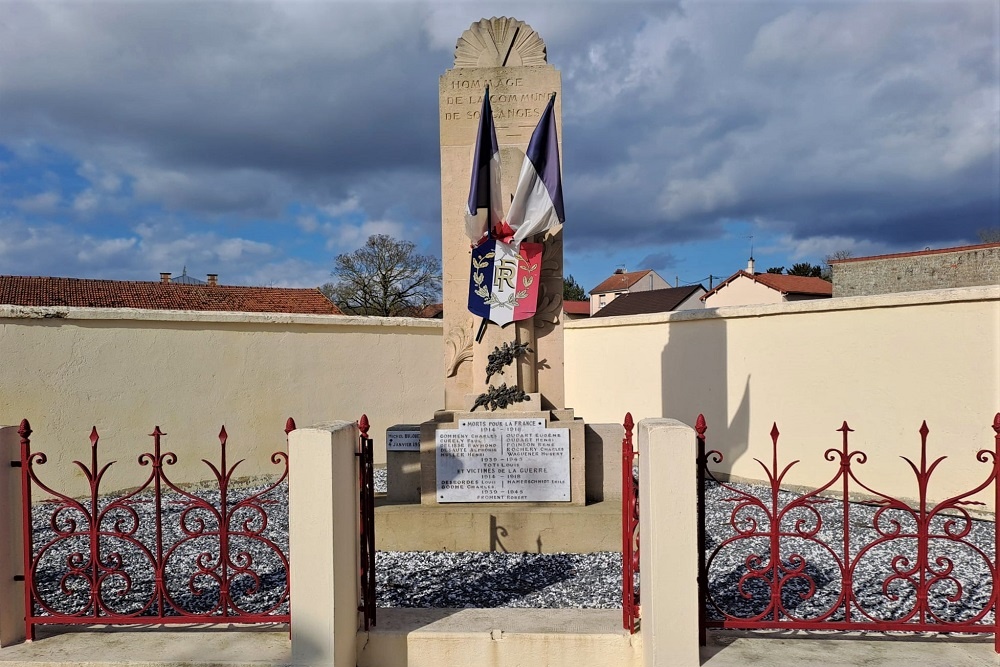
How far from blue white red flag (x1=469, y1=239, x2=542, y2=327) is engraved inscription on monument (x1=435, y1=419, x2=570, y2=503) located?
2.89 ft

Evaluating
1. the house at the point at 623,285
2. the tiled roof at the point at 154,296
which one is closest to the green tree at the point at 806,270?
the house at the point at 623,285

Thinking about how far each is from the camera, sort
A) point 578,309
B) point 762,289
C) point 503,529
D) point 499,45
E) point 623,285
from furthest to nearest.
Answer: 1. point 623,285
2. point 578,309
3. point 762,289
4. point 499,45
5. point 503,529

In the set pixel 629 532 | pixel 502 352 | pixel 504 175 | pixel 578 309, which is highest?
pixel 578 309

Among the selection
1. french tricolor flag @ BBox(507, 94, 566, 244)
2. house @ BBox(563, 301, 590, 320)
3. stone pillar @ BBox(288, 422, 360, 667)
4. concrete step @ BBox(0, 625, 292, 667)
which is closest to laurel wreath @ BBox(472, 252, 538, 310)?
french tricolor flag @ BBox(507, 94, 566, 244)

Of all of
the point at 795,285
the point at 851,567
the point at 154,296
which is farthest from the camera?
the point at 795,285

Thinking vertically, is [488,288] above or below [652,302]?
below

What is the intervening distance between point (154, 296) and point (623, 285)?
34043 mm

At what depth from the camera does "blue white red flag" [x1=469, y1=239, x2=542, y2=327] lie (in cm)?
539

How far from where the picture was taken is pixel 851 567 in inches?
110

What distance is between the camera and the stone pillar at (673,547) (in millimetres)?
2605

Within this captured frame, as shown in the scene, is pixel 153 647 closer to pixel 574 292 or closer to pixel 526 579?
pixel 526 579

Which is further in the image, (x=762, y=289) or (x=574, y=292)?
(x=574, y=292)

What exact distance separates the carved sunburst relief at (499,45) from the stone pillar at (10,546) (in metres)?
4.36

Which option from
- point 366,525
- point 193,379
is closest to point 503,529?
point 366,525
